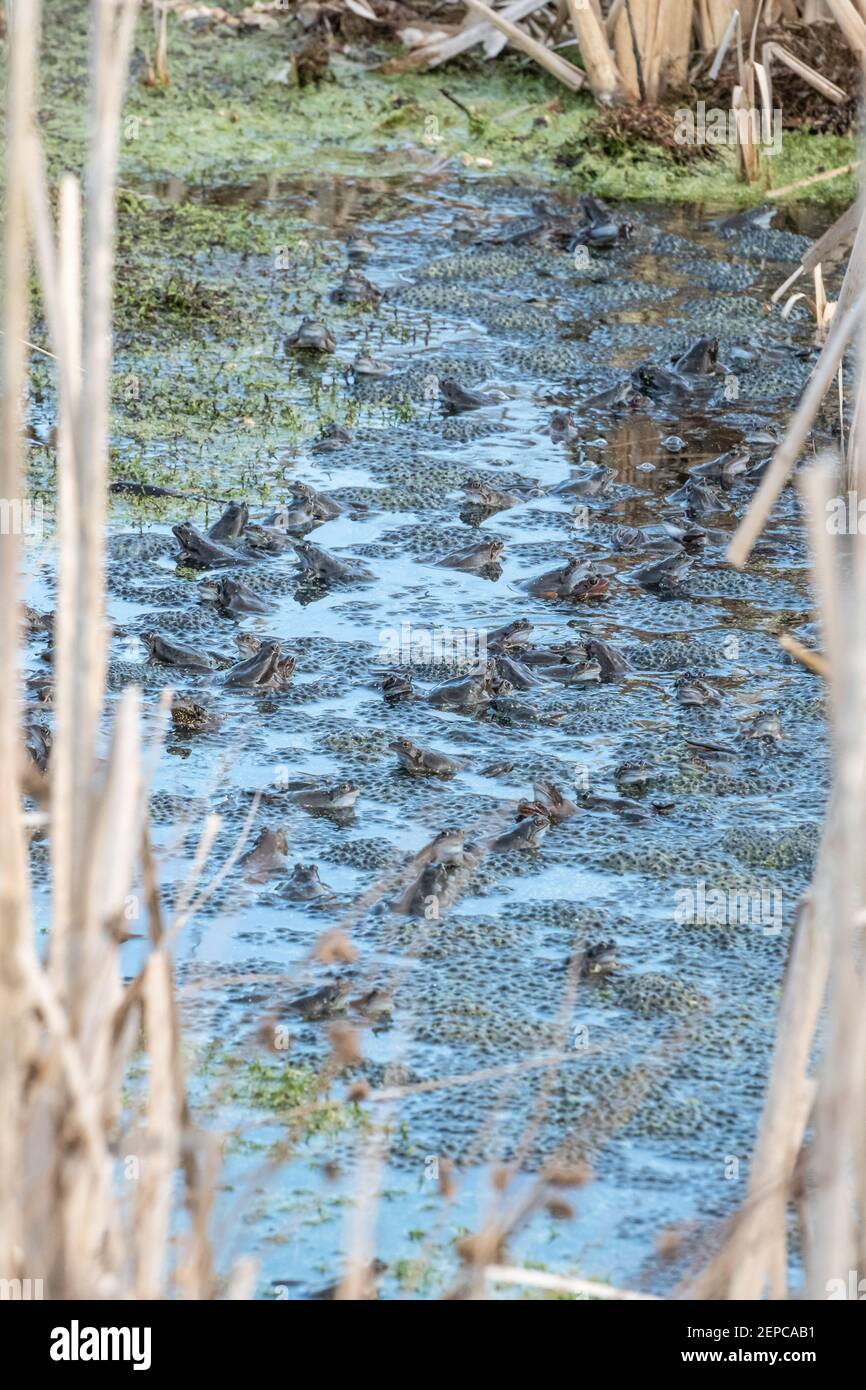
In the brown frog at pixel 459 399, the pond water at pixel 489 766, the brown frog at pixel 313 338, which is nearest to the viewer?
the pond water at pixel 489 766

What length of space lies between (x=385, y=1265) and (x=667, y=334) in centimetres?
649

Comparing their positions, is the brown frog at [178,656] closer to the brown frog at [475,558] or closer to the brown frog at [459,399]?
the brown frog at [475,558]

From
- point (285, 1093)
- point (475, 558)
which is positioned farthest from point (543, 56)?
point (285, 1093)

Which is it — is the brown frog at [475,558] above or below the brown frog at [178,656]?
above

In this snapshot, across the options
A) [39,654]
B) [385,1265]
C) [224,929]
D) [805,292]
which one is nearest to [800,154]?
[805,292]

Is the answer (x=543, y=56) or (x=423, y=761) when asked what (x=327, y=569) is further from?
(x=543, y=56)

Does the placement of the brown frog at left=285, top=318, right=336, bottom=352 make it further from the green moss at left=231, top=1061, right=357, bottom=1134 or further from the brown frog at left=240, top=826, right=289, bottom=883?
the green moss at left=231, top=1061, right=357, bottom=1134

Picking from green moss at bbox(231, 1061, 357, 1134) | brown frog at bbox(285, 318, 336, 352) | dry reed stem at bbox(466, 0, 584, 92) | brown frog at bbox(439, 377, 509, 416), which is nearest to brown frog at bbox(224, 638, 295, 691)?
green moss at bbox(231, 1061, 357, 1134)

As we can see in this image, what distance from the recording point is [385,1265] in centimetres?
346

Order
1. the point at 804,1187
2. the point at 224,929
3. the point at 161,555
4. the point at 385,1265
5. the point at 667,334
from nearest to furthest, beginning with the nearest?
the point at 804,1187, the point at 385,1265, the point at 224,929, the point at 161,555, the point at 667,334

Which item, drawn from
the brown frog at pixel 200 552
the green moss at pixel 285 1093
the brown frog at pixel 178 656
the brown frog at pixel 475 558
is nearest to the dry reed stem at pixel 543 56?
the brown frog at pixel 475 558

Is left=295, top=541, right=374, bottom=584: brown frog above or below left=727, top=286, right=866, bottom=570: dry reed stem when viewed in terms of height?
below

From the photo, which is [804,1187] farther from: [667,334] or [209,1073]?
[667,334]

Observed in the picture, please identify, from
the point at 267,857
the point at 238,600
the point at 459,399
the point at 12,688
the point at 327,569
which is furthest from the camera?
the point at 459,399
